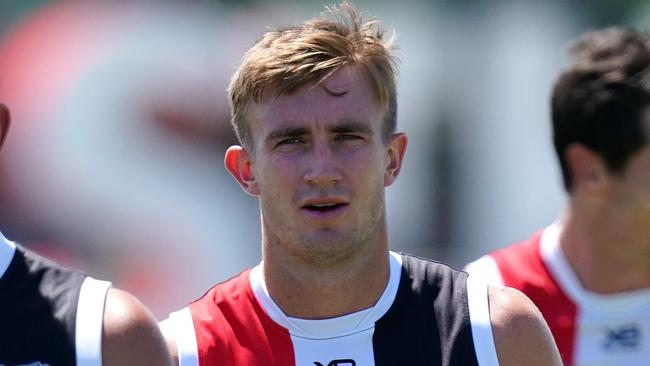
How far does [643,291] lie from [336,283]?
1511 millimetres

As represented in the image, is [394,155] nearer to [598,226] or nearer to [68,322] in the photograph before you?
[68,322]

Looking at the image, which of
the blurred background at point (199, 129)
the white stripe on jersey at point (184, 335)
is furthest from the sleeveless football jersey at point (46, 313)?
the blurred background at point (199, 129)

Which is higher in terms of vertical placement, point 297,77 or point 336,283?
point 297,77

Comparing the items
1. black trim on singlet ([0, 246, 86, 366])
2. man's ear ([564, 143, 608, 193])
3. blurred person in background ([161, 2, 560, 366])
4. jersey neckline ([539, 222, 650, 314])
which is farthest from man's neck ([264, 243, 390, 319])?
man's ear ([564, 143, 608, 193])

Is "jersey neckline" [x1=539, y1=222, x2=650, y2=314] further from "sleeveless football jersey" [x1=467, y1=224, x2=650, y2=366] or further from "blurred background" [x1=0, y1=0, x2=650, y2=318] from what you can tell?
"blurred background" [x1=0, y1=0, x2=650, y2=318]

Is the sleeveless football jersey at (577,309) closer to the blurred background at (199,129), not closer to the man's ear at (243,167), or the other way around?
the man's ear at (243,167)

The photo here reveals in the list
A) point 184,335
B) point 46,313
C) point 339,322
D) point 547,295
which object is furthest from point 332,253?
point 547,295

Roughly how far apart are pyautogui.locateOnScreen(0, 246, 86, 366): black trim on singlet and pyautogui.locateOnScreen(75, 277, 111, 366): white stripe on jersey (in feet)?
0.04

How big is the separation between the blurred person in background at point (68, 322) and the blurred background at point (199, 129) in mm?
5376

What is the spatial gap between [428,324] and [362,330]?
0.17 meters

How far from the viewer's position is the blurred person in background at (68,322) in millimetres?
2924

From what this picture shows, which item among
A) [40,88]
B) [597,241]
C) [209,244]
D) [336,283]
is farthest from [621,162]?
[40,88]

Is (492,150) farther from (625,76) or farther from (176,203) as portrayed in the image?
(625,76)

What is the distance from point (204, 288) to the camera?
28.4 ft
